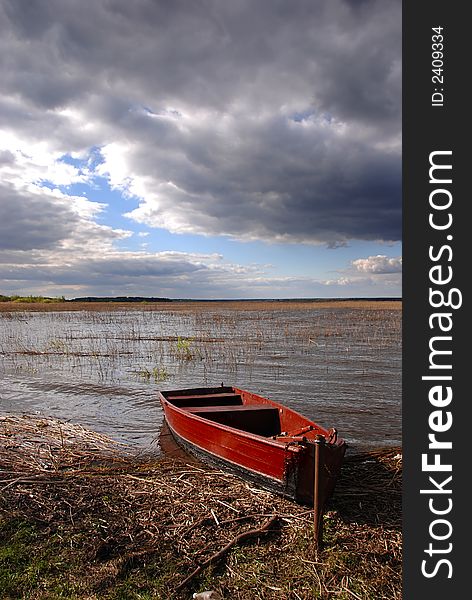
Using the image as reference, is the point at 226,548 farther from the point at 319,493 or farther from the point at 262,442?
the point at 262,442

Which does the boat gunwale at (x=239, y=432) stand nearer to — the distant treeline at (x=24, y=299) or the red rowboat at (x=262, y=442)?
the red rowboat at (x=262, y=442)

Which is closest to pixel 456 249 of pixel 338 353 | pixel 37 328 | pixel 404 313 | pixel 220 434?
pixel 404 313

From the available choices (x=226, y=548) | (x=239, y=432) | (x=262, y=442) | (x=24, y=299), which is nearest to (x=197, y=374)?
(x=239, y=432)

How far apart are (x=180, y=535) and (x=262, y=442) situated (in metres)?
1.67

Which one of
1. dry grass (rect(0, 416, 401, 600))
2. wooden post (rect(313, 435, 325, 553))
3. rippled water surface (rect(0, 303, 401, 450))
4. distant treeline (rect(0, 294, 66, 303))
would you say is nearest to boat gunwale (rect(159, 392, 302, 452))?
wooden post (rect(313, 435, 325, 553))

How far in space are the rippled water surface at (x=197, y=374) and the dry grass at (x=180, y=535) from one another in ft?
10.6

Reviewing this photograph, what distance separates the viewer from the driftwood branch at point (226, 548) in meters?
4.65

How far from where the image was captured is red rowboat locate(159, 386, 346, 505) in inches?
236

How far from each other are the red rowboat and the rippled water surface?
1.72m

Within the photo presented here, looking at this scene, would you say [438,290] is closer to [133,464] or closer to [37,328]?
[133,464]

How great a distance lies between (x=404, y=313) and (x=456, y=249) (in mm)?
576

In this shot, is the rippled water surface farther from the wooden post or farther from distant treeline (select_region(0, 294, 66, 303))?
distant treeline (select_region(0, 294, 66, 303))

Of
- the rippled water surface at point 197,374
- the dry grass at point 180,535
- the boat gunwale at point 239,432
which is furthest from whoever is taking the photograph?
the rippled water surface at point 197,374

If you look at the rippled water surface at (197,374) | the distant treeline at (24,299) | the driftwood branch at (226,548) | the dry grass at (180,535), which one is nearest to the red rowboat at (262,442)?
the dry grass at (180,535)
